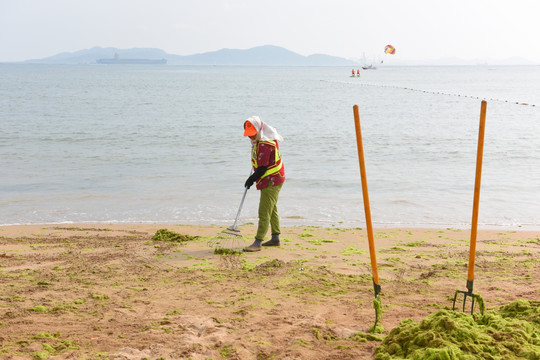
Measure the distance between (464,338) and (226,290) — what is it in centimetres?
247

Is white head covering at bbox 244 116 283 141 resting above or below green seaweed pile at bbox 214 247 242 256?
above

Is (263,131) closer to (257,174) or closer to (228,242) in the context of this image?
(257,174)

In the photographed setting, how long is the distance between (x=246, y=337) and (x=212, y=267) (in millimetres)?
2282

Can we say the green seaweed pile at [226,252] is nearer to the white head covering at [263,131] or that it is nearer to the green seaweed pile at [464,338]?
the white head covering at [263,131]

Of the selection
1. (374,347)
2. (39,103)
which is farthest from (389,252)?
(39,103)

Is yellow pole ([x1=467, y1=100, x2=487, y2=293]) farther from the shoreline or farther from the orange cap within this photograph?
the shoreline

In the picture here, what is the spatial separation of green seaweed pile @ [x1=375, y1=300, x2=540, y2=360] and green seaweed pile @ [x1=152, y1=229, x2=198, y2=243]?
4276mm

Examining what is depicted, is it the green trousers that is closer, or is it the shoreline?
the green trousers

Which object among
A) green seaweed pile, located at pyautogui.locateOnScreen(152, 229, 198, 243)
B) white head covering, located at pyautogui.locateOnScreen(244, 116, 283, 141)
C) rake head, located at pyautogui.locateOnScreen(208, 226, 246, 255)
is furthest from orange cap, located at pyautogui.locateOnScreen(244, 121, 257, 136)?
green seaweed pile, located at pyautogui.locateOnScreen(152, 229, 198, 243)

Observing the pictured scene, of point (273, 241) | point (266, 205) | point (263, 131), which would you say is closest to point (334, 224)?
point (273, 241)

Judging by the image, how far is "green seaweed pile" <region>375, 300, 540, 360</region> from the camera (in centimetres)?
358

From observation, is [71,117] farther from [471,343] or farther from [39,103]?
[471,343]

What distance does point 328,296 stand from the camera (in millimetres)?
5293

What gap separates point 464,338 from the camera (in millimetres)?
3738
